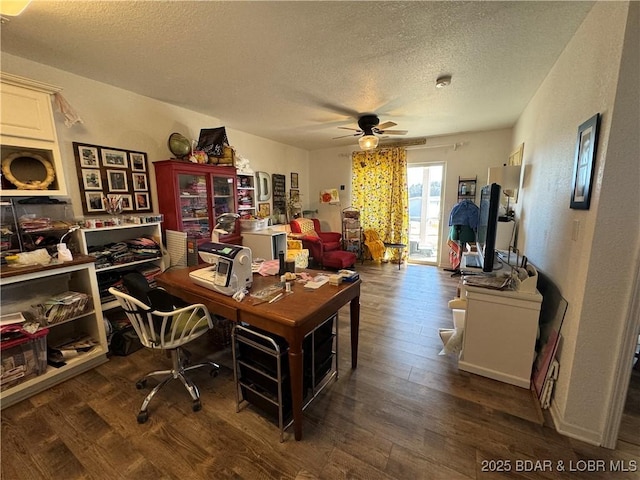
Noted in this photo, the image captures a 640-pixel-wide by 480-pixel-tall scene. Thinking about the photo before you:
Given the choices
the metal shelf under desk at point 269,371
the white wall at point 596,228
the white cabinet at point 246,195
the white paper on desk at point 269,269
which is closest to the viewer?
the white wall at point 596,228

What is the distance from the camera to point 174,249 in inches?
113

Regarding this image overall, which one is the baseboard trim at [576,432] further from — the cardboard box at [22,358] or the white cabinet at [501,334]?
the cardboard box at [22,358]

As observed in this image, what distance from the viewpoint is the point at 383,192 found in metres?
5.32

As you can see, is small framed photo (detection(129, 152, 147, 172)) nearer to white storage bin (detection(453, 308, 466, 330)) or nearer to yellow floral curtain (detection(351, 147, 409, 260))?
white storage bin (detection(453, 308, 466, 330))

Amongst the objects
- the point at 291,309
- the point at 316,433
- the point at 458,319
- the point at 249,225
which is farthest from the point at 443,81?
the point at 316,433

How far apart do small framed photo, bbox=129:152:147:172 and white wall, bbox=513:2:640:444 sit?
3733 mm

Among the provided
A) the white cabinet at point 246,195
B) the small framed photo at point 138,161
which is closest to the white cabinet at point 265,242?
the white cabinet at point 246,195

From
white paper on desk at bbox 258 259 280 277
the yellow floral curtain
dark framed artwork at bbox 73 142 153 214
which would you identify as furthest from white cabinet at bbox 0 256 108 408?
the yellow floral curtain

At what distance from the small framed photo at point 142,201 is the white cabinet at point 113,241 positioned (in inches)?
Result: 10.3

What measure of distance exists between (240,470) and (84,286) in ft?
6.61

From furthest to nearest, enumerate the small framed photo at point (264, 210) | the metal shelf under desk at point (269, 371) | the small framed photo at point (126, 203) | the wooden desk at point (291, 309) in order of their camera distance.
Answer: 1. the small framed photo at point (264, 210)
2. the small framed photo at point (126, 203)
3. the metal shelf under desk at point (269, 371)
4. the wooden desk at point (291, 309)

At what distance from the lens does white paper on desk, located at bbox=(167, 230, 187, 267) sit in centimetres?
281

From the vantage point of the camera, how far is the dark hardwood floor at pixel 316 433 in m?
1.33

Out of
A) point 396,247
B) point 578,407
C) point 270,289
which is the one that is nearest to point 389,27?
point 270,289
